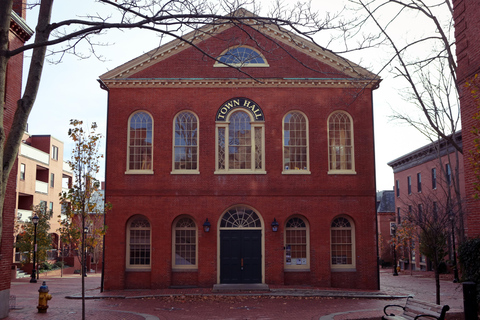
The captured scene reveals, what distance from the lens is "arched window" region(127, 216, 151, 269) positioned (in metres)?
22.4

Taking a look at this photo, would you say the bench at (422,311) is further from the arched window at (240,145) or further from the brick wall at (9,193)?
the arched window at (240,145)

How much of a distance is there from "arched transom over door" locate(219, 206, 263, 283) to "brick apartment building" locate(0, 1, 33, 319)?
9407mm

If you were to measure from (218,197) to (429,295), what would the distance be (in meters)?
10.0

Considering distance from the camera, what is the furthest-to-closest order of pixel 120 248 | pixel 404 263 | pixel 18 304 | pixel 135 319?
pixel 404 263, pixel 120 248, pixel 18 304, pixel 135 319

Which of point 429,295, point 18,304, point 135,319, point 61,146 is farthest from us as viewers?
point 61,146

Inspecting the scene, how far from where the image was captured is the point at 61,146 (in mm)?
54750

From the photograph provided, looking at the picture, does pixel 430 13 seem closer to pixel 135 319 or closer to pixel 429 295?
pixel 429 295

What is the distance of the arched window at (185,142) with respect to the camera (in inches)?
905

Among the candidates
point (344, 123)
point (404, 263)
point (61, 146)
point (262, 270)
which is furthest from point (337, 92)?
point (61, 146)

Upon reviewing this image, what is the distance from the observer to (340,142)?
76.0 ft

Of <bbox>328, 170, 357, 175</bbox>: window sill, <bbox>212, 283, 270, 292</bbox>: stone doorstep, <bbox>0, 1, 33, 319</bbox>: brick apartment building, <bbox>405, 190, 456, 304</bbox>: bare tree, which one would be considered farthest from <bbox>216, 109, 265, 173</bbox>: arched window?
<bbox>0, 1, 33, 319</bbox>: brick apartment building

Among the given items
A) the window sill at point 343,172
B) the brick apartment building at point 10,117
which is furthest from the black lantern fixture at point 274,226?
the brick apartment building at point 10,117

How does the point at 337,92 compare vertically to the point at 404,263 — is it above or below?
above

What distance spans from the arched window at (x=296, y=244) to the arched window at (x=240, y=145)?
298 centimetres
